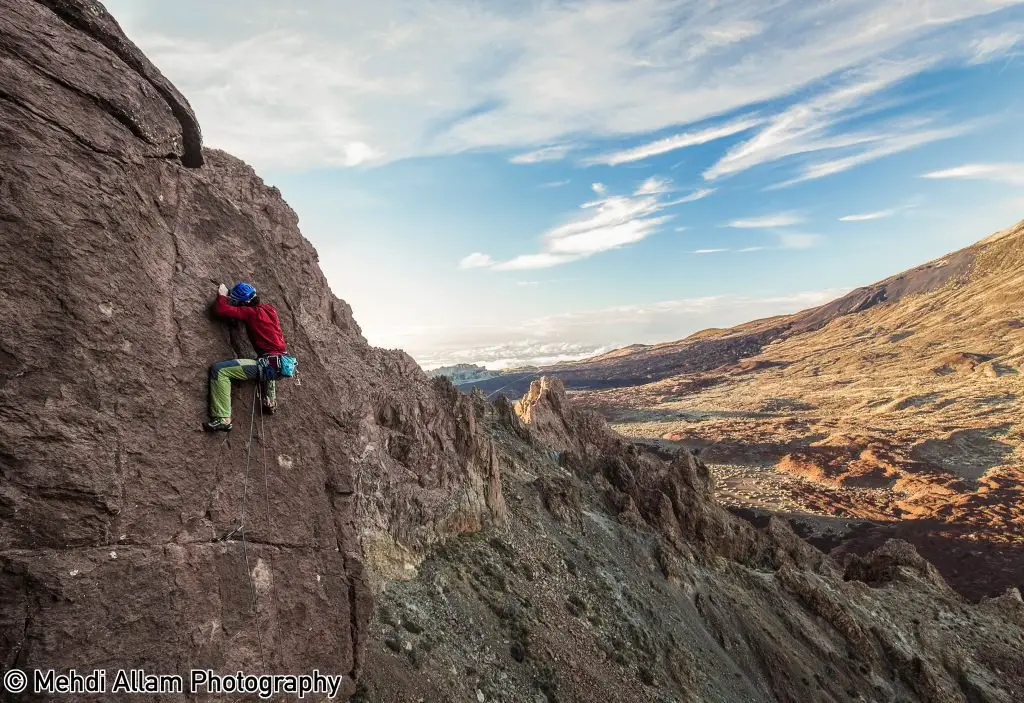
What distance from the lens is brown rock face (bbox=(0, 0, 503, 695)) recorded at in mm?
6902

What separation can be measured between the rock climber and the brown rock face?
0.25m

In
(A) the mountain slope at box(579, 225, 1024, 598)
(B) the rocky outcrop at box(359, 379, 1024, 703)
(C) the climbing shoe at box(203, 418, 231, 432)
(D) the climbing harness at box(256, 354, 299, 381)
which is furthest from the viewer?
(A) the mountain slope at box(579, 225, 1024, 598)

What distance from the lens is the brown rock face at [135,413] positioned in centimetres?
690

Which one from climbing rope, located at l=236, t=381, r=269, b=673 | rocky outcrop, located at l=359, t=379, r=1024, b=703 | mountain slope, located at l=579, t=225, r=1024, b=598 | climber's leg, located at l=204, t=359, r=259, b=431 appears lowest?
mountain slope, located at l=579, t=225, r=1024, b=598

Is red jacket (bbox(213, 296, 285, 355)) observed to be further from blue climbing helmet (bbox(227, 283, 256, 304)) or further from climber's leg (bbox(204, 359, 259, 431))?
climber's leg (bbox(204, 359, 259, 431))

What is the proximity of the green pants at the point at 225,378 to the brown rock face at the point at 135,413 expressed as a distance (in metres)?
0.20

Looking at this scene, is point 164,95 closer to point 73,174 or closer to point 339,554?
point 73,174

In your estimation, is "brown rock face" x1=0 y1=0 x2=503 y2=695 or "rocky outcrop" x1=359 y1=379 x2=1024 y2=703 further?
"rocky outcrop" x1=359 y1=379 x2=1024 y2=703

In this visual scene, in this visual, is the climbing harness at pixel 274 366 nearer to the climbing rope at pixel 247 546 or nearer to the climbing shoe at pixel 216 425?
the climbing rope at pixel 247 546

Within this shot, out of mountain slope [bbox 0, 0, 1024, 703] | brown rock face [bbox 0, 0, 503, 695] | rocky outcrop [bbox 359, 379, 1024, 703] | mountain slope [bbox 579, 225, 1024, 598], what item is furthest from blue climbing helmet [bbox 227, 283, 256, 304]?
mountain slope [bbox 579, 225, 1024, 598]

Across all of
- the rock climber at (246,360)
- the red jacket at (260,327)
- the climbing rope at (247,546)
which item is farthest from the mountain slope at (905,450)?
the red jacket at (260,327)

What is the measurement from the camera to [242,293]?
9398 mm

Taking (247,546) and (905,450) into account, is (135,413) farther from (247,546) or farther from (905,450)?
(905,450)

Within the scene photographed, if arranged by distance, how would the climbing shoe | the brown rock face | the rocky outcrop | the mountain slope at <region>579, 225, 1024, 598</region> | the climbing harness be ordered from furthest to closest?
the mountain slope at <region>579, 225, 1024, 598</region>
the rocky outcrop
the climbing harness
the climbing shoe
the brown rock face
